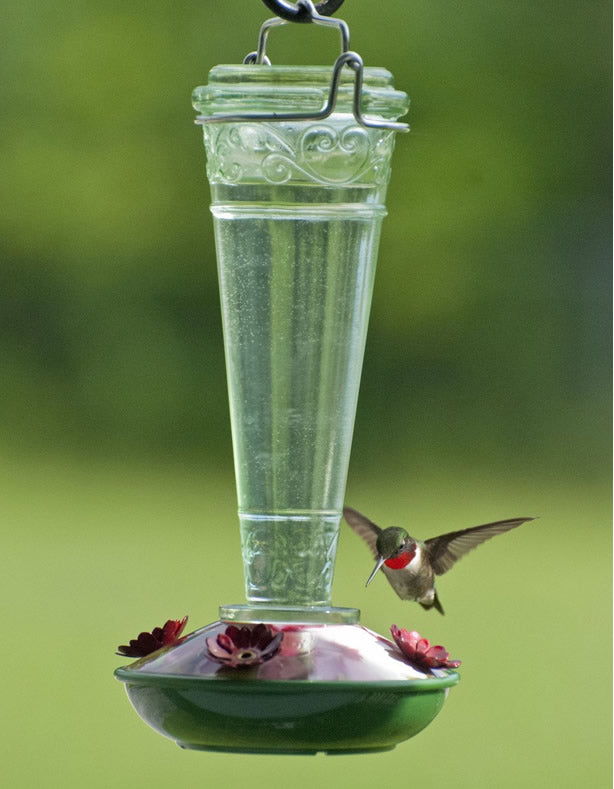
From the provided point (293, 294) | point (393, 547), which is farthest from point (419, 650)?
point (393, 547)

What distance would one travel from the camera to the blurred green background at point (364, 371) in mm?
11281

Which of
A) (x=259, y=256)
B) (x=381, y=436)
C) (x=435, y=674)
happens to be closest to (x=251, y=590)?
(x=435, y=674)

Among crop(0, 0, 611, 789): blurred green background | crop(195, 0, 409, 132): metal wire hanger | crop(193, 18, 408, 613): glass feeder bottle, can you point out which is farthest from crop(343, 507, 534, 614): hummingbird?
crop(0, 0, 611, 789): blurred green background

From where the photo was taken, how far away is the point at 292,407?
1896mm

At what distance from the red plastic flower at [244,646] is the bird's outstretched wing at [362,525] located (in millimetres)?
1155

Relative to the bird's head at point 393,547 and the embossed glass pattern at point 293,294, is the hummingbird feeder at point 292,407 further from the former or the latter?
the bird's head at point 393,547

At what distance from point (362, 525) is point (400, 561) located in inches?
5.8

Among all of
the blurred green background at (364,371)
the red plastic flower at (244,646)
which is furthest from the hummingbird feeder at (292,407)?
the blurred green background at (364,371)

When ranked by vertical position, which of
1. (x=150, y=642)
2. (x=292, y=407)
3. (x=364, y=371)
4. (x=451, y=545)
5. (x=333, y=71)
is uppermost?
(x=333, y=71)

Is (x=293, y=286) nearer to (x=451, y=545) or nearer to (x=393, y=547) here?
(x=393, y=547)

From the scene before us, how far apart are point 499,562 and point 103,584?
359cm

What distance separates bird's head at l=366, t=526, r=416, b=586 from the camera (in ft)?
9.23

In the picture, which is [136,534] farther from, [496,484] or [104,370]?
[496,484]

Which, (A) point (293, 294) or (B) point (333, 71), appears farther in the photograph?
(A) point (293, 294)
